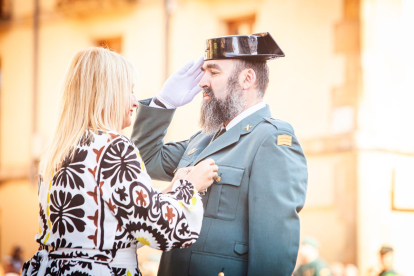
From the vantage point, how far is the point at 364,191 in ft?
25.9

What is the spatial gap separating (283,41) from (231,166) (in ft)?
19.9

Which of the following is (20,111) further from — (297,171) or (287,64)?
(297,171)

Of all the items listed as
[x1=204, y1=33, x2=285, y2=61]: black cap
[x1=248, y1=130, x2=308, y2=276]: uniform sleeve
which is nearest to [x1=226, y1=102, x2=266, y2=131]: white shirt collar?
[x1=204, y1=33, x2=285, y2=61]: black cap

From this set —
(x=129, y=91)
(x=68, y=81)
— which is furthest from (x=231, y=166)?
(x=68, y=81)

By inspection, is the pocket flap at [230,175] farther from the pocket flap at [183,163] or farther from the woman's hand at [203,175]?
the pocket flap at [183,163]

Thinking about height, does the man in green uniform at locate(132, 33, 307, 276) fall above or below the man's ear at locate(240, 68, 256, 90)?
below

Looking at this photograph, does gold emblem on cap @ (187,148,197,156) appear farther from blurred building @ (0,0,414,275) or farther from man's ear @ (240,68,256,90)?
blurred building @ (0,0,414,275)

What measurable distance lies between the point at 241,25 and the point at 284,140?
6.94m

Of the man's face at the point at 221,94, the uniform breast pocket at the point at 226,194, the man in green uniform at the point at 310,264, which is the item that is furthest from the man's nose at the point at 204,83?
the man in green uniform at the point at 310,264

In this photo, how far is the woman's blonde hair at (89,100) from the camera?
243 cm

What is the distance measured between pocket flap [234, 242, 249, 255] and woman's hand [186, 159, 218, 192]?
0.27m

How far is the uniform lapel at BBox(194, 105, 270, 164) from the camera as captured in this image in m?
2.95

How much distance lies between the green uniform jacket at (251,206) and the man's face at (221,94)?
0.10 m

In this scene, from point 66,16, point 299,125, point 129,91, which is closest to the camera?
point 129,91
